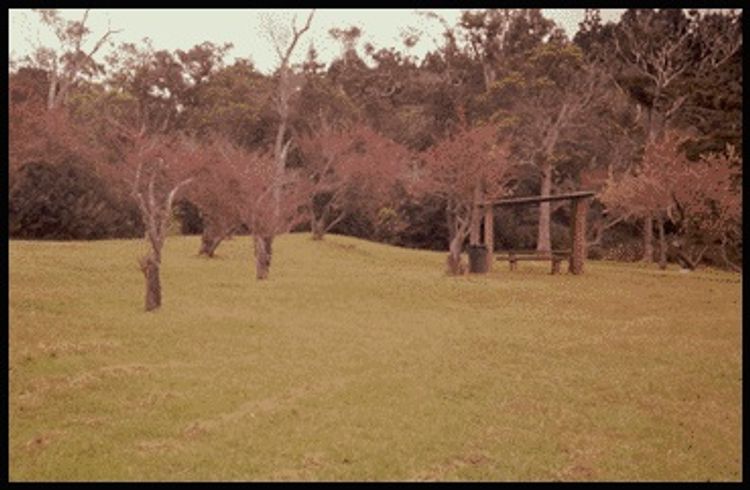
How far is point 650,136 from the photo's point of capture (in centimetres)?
4191

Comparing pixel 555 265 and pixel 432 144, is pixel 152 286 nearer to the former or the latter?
pixel 555 265

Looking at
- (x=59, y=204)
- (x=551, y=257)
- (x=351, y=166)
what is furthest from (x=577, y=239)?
(x=59, y=204)

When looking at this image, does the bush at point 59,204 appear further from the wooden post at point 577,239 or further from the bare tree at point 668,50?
the bare tree at point 668,50

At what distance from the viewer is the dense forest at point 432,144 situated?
34531 millimetres

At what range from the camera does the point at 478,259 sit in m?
30.5

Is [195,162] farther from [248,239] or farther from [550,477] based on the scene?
[550,477]

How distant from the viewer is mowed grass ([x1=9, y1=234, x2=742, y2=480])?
830cm

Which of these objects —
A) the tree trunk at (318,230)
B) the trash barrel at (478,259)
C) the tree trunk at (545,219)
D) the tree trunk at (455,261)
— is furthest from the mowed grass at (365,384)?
the tree trunk at (318,230)

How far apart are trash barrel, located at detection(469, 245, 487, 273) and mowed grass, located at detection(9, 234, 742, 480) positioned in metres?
7.64

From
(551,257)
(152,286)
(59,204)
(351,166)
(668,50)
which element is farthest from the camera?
(668,50)

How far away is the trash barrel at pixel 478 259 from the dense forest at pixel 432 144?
93cm

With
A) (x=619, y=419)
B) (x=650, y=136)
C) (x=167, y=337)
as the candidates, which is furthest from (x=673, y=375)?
(x=650, y=136)

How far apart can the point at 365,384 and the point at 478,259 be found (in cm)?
1962

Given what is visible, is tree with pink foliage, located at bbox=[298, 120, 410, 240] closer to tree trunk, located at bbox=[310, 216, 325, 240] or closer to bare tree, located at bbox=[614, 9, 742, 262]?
tree trunk, located at bbox=[310, 216, 325, 240]
